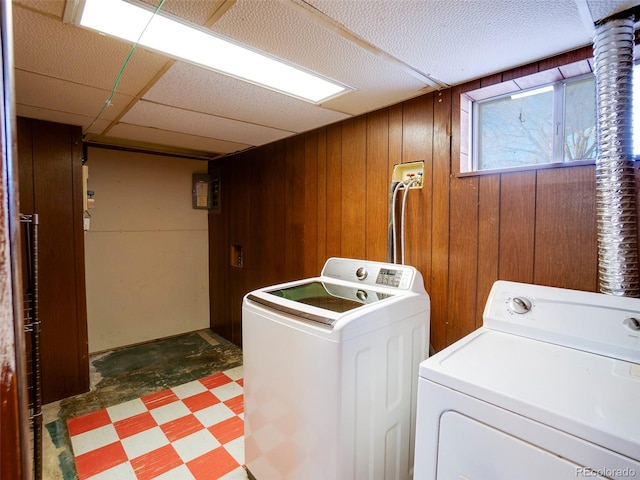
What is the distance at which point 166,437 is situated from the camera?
210cm

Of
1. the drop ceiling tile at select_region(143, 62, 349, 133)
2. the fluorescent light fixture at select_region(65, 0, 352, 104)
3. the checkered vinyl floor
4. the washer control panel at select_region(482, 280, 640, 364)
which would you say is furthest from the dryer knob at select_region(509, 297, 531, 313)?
the checkered vinyl floor

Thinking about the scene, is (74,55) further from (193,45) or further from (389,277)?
(389,277)

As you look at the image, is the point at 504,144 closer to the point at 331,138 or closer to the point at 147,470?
the point at 331,138

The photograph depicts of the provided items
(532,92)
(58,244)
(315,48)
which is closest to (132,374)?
(58,244)

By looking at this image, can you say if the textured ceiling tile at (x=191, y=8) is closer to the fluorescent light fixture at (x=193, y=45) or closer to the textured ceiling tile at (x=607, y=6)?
the fluorescent light fixture at (x=193, y=45)

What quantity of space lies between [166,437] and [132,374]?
3.48ft

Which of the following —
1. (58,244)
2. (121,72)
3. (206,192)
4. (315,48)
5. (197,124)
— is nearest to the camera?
(315,48)

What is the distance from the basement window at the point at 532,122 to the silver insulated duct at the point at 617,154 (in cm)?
16

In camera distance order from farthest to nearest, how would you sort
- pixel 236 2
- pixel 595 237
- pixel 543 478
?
pixel 595 237 < pixel 236 2 < pixel 543 478

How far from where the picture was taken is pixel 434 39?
124 cm

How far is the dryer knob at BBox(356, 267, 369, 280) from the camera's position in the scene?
187cm

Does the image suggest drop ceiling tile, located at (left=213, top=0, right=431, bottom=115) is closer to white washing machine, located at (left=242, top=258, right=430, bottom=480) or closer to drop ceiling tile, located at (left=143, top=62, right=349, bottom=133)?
drop ceiling tile, located at (left=143, top=62, right=349, bottom=133)

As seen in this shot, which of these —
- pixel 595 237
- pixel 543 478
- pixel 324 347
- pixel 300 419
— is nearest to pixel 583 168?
pixel 595 237

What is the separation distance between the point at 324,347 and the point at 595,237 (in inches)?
45.0
